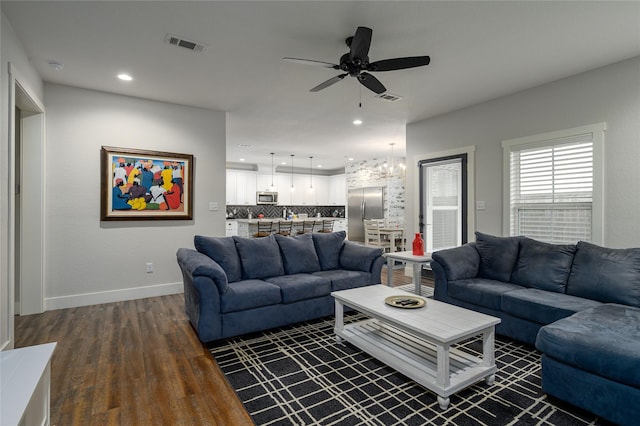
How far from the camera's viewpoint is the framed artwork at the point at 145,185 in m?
4.11

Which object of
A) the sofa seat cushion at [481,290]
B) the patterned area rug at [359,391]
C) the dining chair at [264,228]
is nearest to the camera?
the patterned area rug at [359,391]

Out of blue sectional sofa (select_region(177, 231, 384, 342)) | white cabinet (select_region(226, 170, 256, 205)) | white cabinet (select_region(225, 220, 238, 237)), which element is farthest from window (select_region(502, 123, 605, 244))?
white cabinet (select_region(226, 170, 256, 205))

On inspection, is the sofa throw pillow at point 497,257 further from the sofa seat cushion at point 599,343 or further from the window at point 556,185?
the sofa seat cushion at point 599,343

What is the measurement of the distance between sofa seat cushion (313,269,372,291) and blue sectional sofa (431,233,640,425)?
0.79 m

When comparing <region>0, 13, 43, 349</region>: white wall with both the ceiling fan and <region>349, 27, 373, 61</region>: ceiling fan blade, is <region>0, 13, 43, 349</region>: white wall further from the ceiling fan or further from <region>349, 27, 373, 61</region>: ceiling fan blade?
<region>349, 27, 373, 61</region>: ceiling fan blade

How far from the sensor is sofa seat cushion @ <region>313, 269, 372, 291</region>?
11.5 ft

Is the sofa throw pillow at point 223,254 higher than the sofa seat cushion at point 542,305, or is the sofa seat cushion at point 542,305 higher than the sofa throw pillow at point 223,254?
the sofa throw pillow at point 223,254

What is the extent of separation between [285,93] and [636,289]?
4.00 m

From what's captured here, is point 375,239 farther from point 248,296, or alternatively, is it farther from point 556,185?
point 248,296

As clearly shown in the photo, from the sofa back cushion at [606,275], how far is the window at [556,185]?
76cm

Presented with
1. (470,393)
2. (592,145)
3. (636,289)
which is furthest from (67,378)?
(592,145)

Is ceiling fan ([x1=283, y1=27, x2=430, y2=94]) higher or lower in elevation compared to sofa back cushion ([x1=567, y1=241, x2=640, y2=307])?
higher

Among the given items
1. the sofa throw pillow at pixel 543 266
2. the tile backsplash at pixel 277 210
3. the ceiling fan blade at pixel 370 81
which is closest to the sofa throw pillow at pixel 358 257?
the sofa throw pillow at pixel 543 266

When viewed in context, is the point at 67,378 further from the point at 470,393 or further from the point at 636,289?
the point at 636,289
